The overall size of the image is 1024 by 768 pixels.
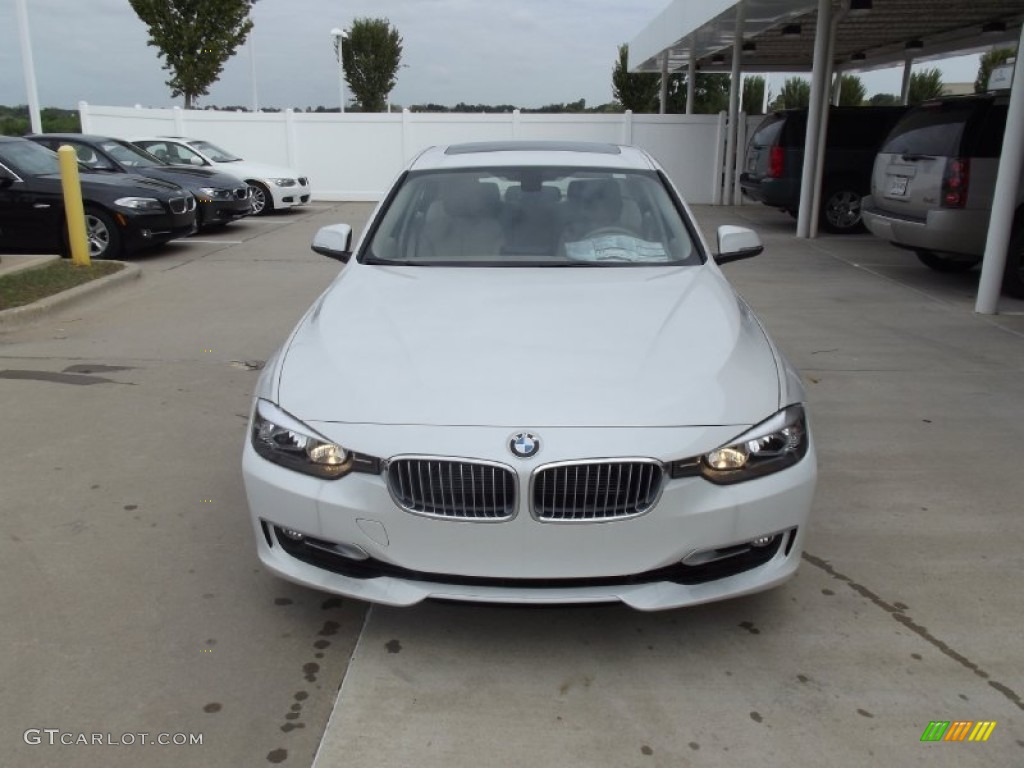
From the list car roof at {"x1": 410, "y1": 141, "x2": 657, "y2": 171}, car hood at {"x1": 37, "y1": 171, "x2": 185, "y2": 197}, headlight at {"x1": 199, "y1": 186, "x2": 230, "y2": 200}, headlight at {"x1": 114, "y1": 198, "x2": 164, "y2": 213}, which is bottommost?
headlight at {"x1": 199, "y1": 186, "x2": 230, "y2": 200}

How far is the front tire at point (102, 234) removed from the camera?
11.3 m

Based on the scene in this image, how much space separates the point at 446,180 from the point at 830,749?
3.31m

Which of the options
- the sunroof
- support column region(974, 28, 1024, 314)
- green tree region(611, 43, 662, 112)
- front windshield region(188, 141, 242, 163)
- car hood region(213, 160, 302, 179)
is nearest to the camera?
the sunroof

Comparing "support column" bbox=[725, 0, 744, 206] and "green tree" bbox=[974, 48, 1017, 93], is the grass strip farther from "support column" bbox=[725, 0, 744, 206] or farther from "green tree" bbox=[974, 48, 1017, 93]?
"green tree" bbox=[974, 48, 1017, 93]

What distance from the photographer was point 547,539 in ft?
9.10

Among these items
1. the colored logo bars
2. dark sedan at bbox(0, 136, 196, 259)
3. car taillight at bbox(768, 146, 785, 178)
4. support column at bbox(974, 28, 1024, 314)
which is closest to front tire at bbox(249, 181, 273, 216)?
dark sedan at bbox(0, 136, 196, 259)

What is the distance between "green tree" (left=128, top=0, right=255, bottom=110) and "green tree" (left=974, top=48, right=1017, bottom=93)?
69.9 ft

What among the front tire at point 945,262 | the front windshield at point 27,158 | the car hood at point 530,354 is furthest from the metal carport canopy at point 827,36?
the front windshield at point 27,158

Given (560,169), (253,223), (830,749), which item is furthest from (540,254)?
(253,223)

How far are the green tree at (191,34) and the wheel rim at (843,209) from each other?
18.0m

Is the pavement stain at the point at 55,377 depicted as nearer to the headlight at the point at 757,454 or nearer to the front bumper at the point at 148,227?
the headlight at the point at 757,454

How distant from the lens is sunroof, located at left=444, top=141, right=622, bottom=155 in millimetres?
5242

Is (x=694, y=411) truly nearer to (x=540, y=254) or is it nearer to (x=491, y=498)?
(x=491, y=498)

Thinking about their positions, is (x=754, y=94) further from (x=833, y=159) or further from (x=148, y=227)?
(x=148, y=227)
